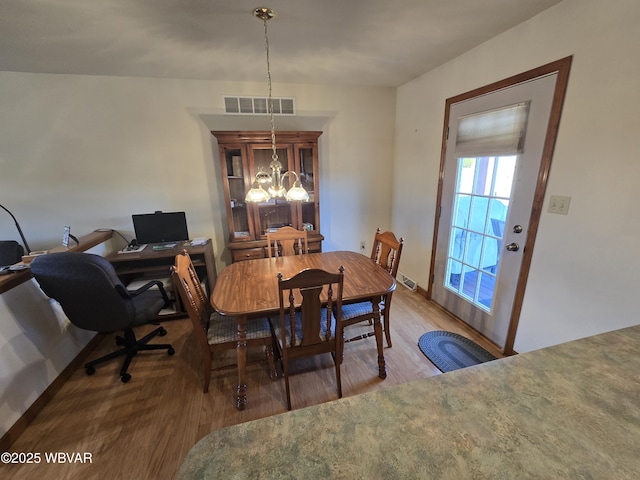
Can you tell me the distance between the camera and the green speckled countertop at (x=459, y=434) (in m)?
0.55

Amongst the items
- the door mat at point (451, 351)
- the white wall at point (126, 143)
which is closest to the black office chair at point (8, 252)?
the white wall at point (126, 143)

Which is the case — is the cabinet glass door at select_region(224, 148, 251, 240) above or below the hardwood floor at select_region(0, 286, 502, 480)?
above

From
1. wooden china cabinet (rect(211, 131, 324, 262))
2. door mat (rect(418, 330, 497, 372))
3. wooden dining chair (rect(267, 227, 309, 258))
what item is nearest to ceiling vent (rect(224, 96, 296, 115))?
A: wooden china cabinet (rect(211, 131, 324, 262))

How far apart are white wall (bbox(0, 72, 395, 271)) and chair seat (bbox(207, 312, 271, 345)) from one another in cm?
154

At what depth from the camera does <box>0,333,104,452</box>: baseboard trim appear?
4.89 feet

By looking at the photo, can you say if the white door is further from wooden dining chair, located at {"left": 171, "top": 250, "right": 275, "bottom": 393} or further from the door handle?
wooden dining chair, located at {"left": 171, "top": 250, "right": 275, "bottom": 393}

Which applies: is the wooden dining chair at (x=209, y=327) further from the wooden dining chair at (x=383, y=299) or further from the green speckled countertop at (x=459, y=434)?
the green speckled countertop at (x=459, y=434)

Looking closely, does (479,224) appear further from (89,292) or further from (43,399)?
(43,399)

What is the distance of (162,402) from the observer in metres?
1.75

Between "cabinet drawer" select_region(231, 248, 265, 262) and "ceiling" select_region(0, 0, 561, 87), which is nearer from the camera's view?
"ceiling" select_region(0, 0, 561, 87)

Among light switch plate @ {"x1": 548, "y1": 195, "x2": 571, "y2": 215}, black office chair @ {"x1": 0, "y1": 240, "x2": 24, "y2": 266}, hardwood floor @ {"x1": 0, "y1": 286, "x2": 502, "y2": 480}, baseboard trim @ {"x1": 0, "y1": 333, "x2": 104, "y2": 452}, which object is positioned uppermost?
light switch plate @ {"x1": 548, "y1": 195, "x2": 571, "y2": 215}

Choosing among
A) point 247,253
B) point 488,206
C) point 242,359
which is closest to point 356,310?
point 242,359

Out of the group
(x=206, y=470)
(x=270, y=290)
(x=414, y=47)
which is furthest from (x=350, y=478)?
(x=414, y=47)

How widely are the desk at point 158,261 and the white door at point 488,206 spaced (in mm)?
2414
